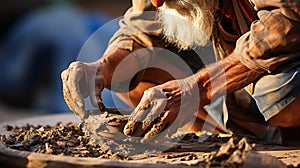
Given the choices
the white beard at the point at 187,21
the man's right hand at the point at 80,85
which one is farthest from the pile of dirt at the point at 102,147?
the white beard at the point at 187,21

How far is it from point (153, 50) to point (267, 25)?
671 mm

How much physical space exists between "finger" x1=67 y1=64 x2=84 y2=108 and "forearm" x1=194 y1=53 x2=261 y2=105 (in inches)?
15.0

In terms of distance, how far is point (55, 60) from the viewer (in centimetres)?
555

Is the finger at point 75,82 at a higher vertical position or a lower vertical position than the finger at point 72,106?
higher

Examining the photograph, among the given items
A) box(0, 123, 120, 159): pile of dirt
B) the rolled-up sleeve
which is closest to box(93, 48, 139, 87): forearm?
box(0, 123, 120, 159): pile of dirt

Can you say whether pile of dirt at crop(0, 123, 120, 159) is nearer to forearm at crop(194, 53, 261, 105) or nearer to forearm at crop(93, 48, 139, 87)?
forearm at crop(93, 48, 139, 87)

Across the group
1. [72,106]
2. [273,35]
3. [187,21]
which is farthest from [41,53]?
[273,35]

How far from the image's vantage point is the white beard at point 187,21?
211cm

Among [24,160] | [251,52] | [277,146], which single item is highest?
[251,52]

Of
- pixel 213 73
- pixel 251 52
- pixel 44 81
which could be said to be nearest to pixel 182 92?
pixel 213 73

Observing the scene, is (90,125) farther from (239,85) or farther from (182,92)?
(239,85)

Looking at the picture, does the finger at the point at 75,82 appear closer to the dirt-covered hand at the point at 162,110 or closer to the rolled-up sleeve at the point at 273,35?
the dirt-covered hand at the point at 162,110

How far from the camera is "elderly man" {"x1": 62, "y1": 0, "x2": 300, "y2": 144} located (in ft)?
5.98

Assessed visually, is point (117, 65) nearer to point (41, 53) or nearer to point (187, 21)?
point (187, 21)
